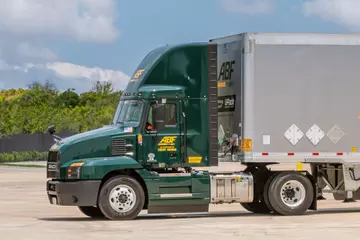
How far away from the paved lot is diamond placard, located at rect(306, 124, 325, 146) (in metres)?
1.79

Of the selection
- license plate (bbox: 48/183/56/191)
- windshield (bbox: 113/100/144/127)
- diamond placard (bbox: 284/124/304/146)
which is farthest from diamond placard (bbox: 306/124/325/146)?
license plate (bbox: 48/183/56/191)

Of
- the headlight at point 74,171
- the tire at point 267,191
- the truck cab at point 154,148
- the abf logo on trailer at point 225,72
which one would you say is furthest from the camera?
the abf logo on trailer at point 225,72

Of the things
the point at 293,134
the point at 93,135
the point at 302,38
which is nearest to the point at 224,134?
the point at 293,134

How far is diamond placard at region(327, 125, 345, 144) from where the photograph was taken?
22344 millimetres

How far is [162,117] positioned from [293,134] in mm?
3182

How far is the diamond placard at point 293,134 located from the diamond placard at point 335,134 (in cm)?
73

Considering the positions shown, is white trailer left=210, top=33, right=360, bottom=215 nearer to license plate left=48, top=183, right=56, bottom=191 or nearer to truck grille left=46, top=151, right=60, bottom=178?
truck grille left=46, top=151, right=60, bottom=178

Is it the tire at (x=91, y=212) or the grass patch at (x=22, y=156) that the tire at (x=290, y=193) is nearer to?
the tire at (x=91, y=212)

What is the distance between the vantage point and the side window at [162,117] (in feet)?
70.1

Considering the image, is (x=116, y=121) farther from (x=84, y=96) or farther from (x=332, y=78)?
(x=84, y=96)

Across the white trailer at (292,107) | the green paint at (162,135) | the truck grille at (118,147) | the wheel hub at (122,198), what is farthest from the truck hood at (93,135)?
the white trailer at (292,107)

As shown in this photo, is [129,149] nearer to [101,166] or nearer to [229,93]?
[101,166]

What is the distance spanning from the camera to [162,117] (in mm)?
21422

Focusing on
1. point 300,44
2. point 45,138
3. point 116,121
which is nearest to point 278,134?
point 300,44
